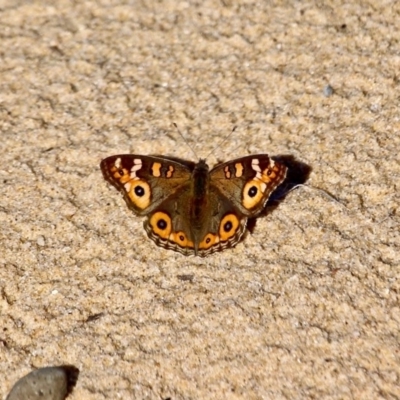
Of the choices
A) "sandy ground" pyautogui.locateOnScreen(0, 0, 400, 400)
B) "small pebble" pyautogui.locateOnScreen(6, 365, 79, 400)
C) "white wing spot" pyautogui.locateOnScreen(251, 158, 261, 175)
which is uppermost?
"white wing spot" pyautogui.locateOnScreen(251, 158, 261, 175)

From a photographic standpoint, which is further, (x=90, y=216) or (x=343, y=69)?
(x=343, y=69)

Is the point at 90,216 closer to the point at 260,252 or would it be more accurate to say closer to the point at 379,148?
the point at 260,252

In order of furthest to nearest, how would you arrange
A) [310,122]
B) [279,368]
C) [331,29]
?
[331,29]
[310,122]
[279,368]

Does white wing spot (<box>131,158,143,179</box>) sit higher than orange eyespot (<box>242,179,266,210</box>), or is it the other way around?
orange eyespot (<box>242,179,266,210</box>)

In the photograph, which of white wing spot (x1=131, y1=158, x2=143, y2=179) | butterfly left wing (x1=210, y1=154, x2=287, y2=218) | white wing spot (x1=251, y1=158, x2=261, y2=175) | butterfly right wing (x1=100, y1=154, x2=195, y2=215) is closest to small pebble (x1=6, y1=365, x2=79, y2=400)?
butterfly right wing (x1=100, y1=154, x2=195, y2=215)

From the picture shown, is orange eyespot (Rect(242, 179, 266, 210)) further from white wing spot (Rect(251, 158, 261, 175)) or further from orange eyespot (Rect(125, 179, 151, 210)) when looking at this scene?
orange eyespot (Rect(125, 179, 151, 210))

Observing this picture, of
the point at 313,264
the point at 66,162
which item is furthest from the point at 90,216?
the point at 313,264
